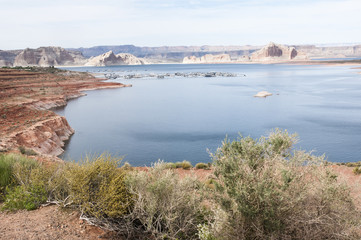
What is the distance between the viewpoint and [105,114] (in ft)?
155

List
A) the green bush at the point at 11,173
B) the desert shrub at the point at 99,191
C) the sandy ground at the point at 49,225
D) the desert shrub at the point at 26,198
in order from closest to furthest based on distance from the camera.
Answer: the sandy ground at the point at 49,225
the desert shrub at the point at 99,191
the desert shrub at the point at 26,198
the green bush at the point at 11,173

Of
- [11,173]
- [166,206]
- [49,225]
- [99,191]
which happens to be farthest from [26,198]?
[166,206]

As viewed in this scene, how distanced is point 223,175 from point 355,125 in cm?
3565

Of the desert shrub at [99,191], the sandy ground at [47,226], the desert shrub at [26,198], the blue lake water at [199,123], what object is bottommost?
the blue lake water at [199,123]

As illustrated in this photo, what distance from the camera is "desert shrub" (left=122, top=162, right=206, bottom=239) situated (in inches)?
354

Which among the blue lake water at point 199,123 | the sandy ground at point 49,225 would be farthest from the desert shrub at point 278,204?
the blue lake water at point 199,123

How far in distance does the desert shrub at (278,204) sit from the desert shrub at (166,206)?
58.0 inches

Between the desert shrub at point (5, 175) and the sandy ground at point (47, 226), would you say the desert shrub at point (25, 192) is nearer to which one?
the desert shrub at point (5, 175)

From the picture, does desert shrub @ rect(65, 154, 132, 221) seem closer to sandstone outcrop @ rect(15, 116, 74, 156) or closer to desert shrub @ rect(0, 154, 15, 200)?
desert shrub @ rect(0, 154, 15, 200)

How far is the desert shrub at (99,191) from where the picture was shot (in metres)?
8.98

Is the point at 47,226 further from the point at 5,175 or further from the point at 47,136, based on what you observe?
the point at 47,136

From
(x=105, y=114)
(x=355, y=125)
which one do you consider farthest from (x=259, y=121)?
(x=105, y=114)

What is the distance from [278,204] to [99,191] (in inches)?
210

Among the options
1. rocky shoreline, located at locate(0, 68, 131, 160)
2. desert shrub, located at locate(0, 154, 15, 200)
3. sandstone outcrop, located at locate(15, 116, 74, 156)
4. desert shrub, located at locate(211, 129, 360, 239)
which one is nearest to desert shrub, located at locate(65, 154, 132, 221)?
desert shrub, located at locate(211, 129, 360, 239)
